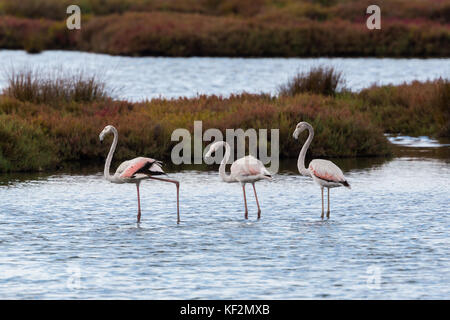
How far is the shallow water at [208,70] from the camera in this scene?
35031mm

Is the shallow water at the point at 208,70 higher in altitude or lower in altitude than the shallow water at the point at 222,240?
higher

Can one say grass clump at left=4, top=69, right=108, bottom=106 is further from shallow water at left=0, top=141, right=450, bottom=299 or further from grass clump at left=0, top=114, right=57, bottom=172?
shallow water at left=0, top=141, right=450, bottom=299

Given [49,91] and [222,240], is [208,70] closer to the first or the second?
[49,91]

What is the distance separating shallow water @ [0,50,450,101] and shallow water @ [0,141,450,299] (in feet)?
54.8

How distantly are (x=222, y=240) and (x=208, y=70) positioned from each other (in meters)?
31.4

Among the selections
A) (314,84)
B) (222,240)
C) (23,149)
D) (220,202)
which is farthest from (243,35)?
(222,240)

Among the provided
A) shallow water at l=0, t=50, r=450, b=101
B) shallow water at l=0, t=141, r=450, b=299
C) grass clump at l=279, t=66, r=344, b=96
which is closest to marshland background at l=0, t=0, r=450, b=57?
shallow water at l=0, t=50, r=450, b=101

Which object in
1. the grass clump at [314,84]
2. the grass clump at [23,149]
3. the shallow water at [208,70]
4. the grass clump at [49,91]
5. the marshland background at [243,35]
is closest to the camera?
the grass clump at [23,149]

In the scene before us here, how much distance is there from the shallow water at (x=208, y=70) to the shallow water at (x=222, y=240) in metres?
16.7

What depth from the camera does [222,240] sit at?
11383 mm

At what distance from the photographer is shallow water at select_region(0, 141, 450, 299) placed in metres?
9.32

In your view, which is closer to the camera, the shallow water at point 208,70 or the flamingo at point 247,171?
the flamingo at point 247,171

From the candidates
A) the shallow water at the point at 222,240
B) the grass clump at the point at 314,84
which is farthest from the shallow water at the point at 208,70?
the shallow water at the point at 222,240

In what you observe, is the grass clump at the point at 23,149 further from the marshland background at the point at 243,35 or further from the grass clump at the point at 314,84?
the marshland background at the point at 243,35
